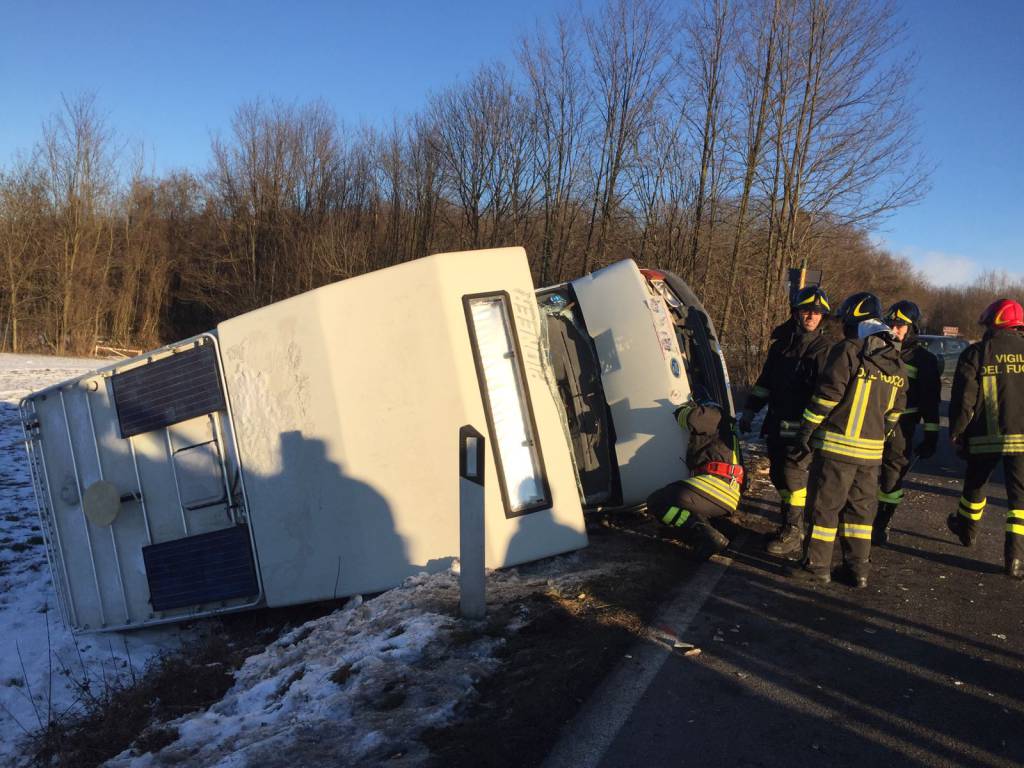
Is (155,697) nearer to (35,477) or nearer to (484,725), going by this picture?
(484,725)

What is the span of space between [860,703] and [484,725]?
1647 millimetres

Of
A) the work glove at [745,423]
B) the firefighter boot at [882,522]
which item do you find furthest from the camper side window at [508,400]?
the firefighter boot at [882,522]

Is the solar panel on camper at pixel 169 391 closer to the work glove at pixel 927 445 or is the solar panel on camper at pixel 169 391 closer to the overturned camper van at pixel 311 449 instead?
the overturned camper van at pixel 311 449

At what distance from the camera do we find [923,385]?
559 cm

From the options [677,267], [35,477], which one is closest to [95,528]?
[35,477]

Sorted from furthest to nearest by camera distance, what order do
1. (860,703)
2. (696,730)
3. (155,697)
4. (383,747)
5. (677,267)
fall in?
(677,267) < (155,697) < (860,703) < (696,730) < (383,747)

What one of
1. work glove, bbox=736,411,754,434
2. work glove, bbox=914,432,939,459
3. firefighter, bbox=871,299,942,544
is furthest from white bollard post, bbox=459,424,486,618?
work glove, bbox=914,432,939,459

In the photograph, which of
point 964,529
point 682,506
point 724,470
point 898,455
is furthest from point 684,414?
point 964,529

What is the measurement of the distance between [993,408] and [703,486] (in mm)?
2156

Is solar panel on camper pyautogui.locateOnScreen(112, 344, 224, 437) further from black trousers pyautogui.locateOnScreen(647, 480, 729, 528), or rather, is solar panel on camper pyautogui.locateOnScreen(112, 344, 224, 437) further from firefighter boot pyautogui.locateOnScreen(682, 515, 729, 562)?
firefighter boot pyautogui.locateOnScreen(682, 515, 729, 562)

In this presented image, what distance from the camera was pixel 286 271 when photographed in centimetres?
3173

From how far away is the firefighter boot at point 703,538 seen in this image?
4.89m

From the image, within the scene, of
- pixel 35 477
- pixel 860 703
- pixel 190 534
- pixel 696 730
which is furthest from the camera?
pixel 35 477

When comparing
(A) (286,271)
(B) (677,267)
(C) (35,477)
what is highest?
(A) (286,271)
